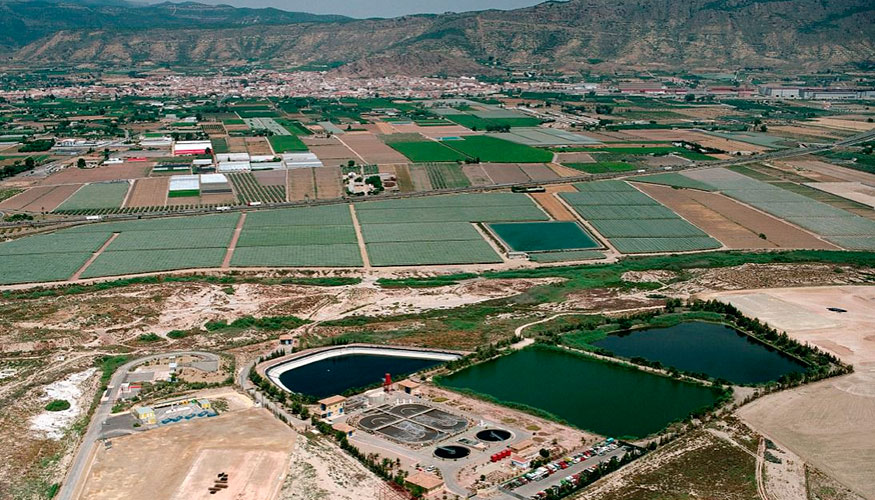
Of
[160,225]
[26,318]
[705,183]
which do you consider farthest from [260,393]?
[705,183]

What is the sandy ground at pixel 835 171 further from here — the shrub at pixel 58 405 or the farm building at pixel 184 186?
the shrub at pixel 58 405

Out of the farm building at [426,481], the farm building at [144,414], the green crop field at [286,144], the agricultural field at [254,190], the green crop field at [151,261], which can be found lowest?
the farm building at [426,481]

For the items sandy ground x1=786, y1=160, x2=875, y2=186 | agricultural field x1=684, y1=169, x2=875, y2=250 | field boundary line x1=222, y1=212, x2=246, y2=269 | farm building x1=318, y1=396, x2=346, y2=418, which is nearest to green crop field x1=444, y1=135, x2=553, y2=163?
agricultural field x1=684, y1=169, x2=875, y2=250

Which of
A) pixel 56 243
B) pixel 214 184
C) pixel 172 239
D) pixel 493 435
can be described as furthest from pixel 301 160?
pixel 493 435

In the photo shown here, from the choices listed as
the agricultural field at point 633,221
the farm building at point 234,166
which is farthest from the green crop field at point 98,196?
the agricultural field at point 633,221

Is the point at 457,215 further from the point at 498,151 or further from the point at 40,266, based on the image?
the point at 40,266

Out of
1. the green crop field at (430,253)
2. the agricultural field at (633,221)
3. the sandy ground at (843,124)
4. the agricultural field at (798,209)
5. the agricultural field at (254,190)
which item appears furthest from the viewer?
the sandy ground at (843,124)

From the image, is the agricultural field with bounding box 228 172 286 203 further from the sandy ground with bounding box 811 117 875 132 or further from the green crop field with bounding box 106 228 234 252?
the sandy ground with bounding box 811 117 875 132

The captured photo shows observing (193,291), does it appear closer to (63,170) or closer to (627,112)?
(63,170)
